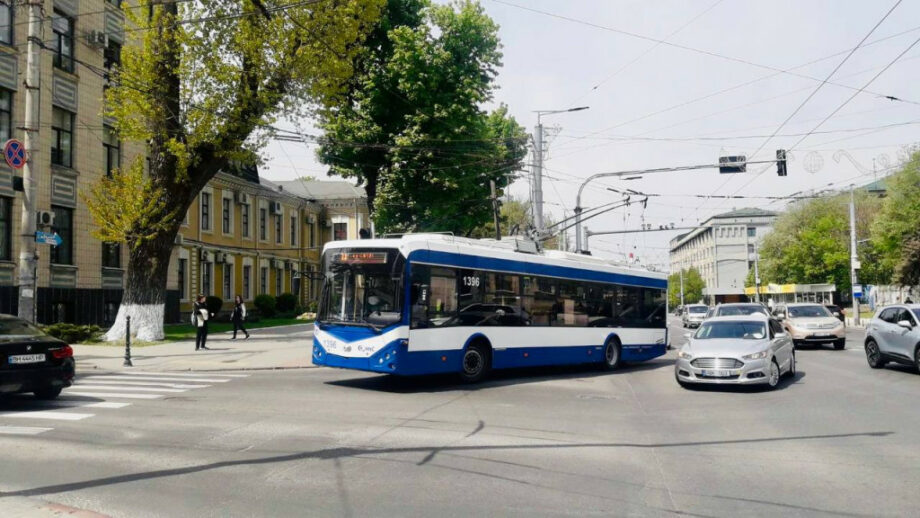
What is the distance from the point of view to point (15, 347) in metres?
11.6

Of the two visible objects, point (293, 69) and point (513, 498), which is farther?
point (293, 69)

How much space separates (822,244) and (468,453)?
6912 centimetres

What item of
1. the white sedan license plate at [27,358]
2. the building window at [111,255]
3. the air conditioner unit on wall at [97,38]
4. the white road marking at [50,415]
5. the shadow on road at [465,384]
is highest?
the air conditioner unit on wall at [97,38]

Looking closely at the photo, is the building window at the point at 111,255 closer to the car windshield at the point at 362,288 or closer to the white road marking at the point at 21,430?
the car windshield at the point at 362,288

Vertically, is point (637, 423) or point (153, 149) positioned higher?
point (153, 149)

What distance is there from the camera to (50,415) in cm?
1108

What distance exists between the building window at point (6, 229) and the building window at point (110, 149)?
18.1 ft

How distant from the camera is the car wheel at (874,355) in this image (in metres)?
18.7

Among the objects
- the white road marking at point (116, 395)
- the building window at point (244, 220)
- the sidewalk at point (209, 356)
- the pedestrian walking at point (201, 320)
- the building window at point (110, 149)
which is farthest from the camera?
the building window at point (244, 220)

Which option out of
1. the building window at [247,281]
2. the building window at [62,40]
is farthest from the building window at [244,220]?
the building window at [62,40]

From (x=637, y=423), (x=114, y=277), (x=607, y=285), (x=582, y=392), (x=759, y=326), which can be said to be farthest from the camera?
(x=114, y=277)

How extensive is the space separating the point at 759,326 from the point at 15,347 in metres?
13.8

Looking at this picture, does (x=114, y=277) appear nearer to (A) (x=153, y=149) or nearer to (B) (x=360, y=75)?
(A) (x=153, y=149)

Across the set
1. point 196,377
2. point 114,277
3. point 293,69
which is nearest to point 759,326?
point 196,377
